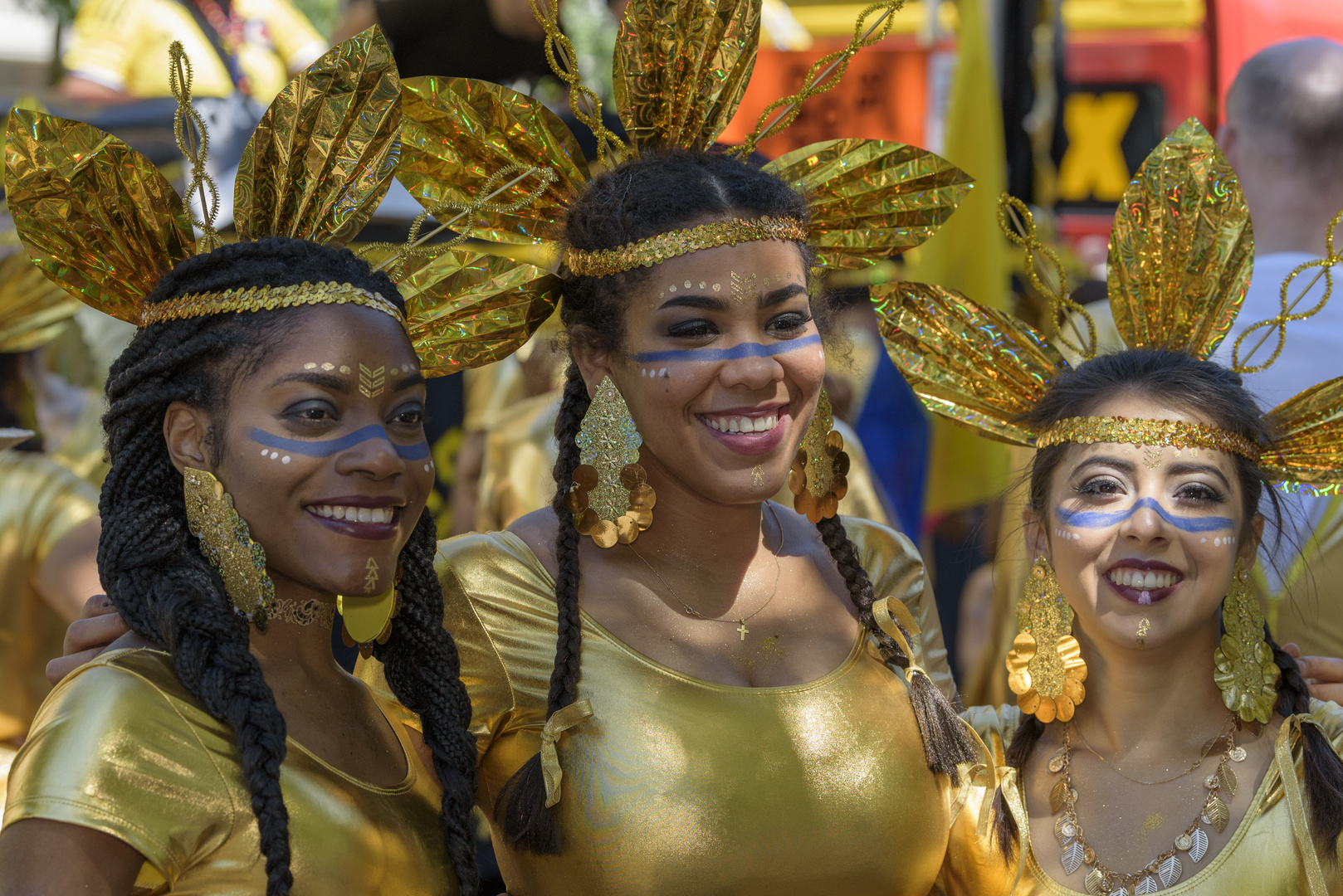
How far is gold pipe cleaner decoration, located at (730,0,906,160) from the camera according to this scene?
8.66 feet

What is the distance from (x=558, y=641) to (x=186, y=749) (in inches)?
26.2

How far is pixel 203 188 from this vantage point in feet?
7.63

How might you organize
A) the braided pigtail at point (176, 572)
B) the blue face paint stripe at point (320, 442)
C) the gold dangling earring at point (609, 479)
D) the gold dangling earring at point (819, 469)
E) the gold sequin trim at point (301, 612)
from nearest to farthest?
the braided pigtail at point (176, 572), the blue face paint stripe at point (320, 442), the gold sequin trim at point (301, 612), the gold dangling earring at point (609, 479), the gold dangling earring at point (819, 469)

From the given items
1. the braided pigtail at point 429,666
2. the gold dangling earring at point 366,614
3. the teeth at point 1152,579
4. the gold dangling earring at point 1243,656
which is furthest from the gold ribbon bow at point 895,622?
the gold dangling earring at point 366,614

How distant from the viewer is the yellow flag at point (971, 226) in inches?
197

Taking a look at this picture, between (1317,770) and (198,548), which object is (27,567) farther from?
(1317,770)

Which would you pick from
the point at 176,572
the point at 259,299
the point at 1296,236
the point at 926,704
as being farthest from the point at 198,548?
the point at 1296,236

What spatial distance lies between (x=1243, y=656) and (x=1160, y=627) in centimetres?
18

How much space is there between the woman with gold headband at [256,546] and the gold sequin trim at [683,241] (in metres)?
0.40

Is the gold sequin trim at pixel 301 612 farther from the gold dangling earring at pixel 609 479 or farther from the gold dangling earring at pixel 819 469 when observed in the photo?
the gold dangling earring at pixel 819 469

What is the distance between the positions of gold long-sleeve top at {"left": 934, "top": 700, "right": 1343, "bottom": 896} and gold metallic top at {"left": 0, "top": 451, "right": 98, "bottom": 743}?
2.45m

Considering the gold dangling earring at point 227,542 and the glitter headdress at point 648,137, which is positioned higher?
the glitter headdress at point 648,137

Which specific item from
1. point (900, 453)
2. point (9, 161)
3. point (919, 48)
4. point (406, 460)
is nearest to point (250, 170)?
point (9, 161)

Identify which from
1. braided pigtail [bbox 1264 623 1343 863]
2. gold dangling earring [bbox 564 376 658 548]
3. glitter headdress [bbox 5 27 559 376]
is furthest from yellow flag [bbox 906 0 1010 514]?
glitter headdress [bbox 5 27 559 376]
